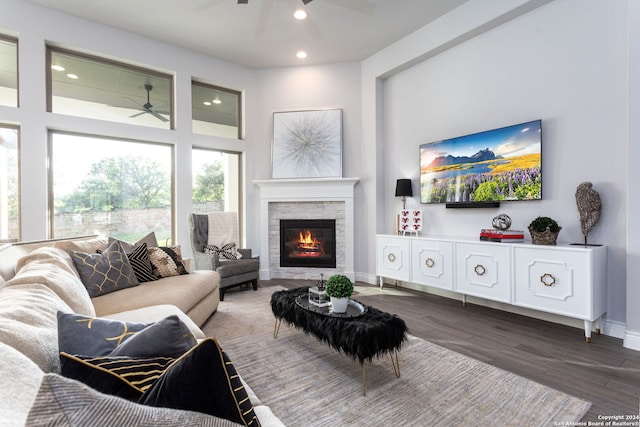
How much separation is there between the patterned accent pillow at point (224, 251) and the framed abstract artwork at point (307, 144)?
145 centimetres

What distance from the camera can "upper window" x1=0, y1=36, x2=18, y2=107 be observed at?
352 centimetres

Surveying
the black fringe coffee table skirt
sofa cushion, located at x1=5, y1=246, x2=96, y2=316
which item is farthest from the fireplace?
sofa cushion, located at x1=5, y1=246, x2=96, y2=316

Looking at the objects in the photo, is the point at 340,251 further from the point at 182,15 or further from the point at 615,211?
the point at 182,15

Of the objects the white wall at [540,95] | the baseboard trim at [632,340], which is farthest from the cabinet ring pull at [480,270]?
the baseboard trim at [632,340]

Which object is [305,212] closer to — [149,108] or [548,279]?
[149,108]

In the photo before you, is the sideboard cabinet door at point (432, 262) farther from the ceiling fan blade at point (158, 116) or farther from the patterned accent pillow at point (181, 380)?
the ceiling fan blade at point (158, 116)

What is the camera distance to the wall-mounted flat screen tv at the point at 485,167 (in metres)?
3.21

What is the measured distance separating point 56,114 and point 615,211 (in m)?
5.91

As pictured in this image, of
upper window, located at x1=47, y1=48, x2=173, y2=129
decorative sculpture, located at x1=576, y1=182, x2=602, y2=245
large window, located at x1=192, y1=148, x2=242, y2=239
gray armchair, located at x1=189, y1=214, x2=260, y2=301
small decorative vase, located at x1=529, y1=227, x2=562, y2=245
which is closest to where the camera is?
decorative sculpture, located at x1=576, y1=182, x2=602, y2=245

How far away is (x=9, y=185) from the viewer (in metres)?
3.55

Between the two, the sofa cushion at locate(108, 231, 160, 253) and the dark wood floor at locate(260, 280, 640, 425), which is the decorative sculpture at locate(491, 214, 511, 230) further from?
the sofa cushion at locate(108, 231, 160, 253)

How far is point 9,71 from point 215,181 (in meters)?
2.62

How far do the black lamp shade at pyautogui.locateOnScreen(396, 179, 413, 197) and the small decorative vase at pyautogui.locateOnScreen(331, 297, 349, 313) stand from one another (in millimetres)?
2514

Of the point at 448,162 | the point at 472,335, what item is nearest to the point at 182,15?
the point at 448,162
